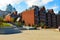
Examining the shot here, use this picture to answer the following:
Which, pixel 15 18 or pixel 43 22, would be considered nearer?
pixel 43 22

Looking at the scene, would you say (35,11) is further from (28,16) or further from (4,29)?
(4,29)

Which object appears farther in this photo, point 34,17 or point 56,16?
point 56,16

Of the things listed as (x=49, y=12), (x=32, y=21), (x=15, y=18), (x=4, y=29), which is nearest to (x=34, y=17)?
(x=32, y=21)

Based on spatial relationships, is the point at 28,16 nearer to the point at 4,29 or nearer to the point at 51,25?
the point at 51,25

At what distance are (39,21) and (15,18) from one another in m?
13.2

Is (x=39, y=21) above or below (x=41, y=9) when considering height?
below

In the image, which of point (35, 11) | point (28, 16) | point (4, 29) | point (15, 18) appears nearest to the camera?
point (4, 29)

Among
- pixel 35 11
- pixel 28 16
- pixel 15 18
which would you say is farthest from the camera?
pixel 15 18

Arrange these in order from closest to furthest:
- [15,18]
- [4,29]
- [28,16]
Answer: [4,29]
[28,16]
[15,18]

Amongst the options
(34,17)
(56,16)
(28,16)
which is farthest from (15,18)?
(56,16)

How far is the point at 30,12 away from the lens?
58344 mm

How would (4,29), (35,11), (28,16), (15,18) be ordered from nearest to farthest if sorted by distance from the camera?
1. (4,29)
2. (35,11)
3. (28,16)
4. (15,18)

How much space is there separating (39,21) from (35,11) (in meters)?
4.16

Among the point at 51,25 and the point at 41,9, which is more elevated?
the point at 41,9
